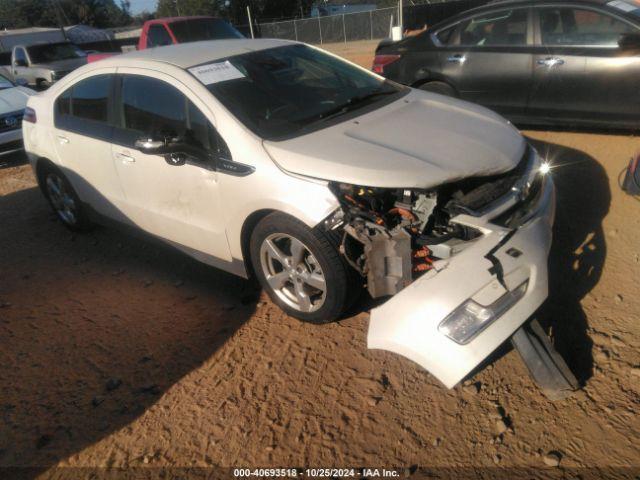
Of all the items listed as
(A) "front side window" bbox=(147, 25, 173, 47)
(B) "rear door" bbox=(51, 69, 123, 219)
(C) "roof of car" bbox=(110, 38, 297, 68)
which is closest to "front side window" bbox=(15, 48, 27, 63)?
(A) "front side window" bbox=(147, 25, 173, 47)

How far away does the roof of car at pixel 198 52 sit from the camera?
3.48 meters

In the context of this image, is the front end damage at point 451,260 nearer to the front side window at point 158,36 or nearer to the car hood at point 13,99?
the car hood at point 13,99

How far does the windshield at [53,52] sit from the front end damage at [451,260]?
13098mm

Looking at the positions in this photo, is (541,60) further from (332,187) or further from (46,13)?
(46,13)

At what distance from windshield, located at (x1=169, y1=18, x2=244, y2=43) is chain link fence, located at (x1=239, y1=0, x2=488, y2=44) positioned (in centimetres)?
1096

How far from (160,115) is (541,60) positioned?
4.08 metres

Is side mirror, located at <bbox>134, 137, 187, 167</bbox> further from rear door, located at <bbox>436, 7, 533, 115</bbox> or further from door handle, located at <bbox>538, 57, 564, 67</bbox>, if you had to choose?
door handle, located at <bbox>538, 57, 564, 67</bbox>

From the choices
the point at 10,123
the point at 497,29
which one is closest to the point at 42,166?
the point at 10,123

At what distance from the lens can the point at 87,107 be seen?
13.4 ft

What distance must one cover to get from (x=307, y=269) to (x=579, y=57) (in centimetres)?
396

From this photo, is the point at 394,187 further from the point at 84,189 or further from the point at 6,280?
the point at 6,280

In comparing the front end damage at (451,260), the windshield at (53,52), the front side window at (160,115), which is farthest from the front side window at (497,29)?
the windshield at (53,52)

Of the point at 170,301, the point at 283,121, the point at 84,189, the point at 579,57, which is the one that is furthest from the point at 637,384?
the point at 84,189

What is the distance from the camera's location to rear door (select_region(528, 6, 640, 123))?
473cm
